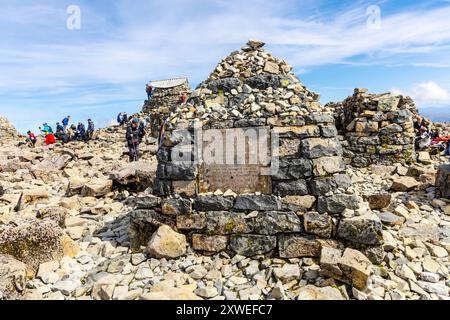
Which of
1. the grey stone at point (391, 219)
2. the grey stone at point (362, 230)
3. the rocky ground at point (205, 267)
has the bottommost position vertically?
the rocky ground at point (205, 267)

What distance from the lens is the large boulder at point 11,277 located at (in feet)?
15.1

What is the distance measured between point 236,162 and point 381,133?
10514 mm

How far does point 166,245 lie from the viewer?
5.75 m

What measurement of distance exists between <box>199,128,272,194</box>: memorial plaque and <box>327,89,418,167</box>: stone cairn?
9639 millimetres

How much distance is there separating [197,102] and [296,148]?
249 cm

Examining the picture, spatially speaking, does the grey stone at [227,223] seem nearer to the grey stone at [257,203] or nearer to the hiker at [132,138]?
the grey stone at [257,203]

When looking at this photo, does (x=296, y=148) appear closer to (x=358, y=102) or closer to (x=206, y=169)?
(x=206, y=169)

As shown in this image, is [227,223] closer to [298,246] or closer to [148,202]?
[298,246]

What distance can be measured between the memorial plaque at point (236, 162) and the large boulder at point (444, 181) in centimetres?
637

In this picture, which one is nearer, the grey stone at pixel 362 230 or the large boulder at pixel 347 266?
the large boulder at pixel 347 266

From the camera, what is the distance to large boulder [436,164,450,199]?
28.0 feet

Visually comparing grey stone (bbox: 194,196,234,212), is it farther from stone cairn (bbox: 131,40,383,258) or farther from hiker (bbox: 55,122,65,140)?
hiker (bbox: 55,122,65,140)

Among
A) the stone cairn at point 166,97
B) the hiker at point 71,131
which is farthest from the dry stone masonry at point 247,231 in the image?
the stone cairn at point 166,97

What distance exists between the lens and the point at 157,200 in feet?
20.4
